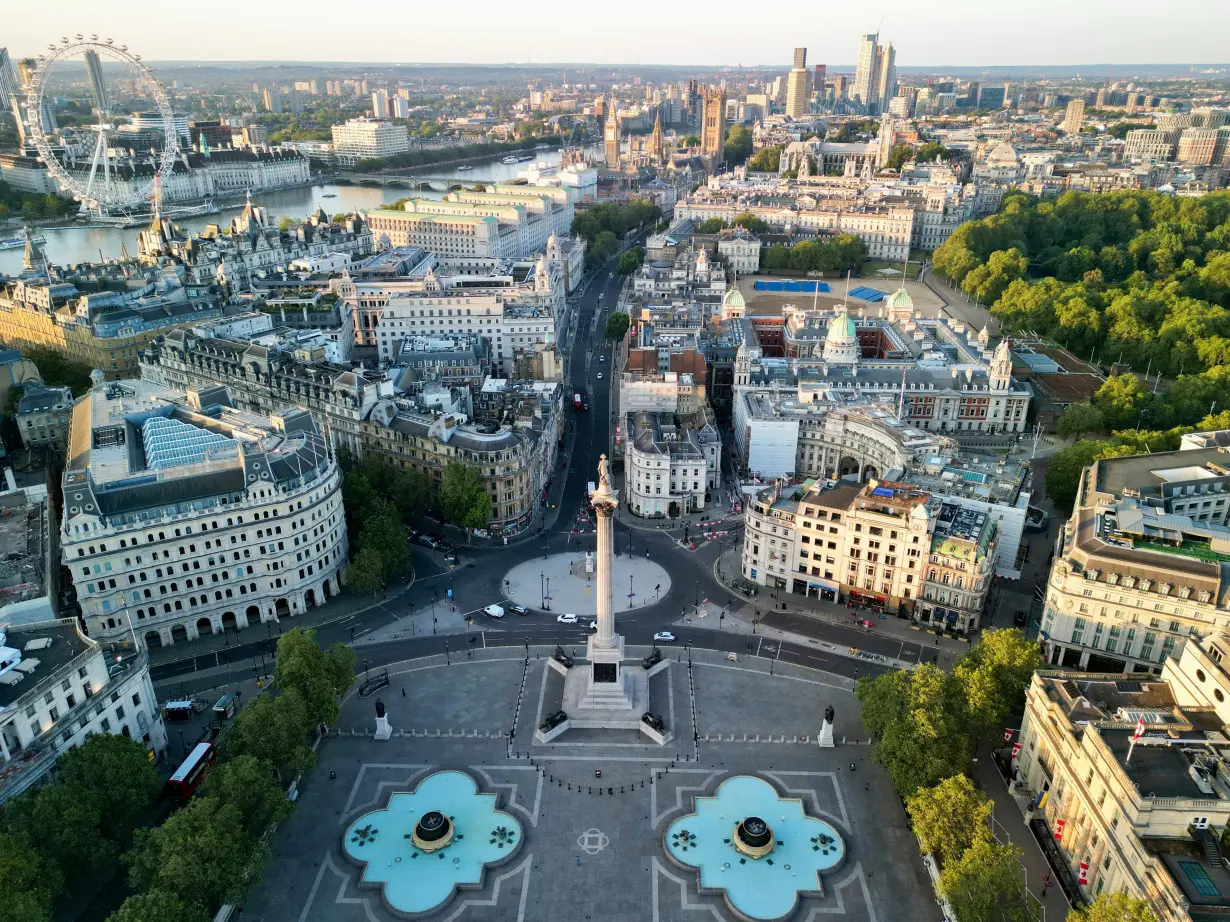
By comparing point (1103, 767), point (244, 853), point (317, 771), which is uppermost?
point (1103, 767)

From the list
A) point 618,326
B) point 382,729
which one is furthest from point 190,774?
point 618,326

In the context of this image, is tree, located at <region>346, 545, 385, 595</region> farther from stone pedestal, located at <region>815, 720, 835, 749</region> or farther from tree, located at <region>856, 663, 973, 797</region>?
tree, located at <region>856, 663, 973, 797</region>

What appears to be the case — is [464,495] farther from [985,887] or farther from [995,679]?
[985,887]

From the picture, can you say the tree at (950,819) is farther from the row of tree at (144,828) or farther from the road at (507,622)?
the row of tree at (144,828)

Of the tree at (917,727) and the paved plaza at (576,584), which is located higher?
the tree at (917,727)

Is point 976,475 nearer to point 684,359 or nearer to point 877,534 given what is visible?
point 877,534

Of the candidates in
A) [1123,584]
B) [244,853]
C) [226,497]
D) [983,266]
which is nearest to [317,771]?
[244,853]

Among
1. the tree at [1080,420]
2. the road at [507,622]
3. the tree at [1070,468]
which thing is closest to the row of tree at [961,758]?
the road at [507,622]
